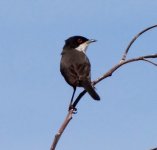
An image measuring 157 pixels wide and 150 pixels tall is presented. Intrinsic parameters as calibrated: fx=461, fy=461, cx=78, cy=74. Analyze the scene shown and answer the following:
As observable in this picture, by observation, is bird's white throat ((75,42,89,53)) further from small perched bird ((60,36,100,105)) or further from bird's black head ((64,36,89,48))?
bird's black head ((64,36,89,48))

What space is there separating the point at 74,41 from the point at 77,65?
1.75m

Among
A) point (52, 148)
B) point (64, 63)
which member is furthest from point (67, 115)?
point (64, 63)

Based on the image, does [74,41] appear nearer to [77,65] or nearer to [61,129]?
[77,65]

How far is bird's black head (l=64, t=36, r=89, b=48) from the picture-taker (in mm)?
10188

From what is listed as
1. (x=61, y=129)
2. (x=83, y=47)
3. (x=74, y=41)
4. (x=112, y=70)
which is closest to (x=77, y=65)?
(x=83, y=47)

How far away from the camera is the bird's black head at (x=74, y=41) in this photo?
10.2 metres

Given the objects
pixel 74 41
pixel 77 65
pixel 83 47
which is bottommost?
pixel 77 65

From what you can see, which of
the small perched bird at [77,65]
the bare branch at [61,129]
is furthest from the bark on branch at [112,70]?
the small perched bird at [77,65]

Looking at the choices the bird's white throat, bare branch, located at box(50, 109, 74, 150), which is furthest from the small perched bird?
bare branch, located at box(50, 109, 74, 150)

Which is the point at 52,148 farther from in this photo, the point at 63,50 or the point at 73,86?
the point at 63,50

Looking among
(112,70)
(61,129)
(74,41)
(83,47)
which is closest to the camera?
(61,129)

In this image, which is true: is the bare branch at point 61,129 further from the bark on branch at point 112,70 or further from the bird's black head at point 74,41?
the bird's black head at point 74,41

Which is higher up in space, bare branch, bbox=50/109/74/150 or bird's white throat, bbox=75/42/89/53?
bird's white throat, bbox=75/42/89/53

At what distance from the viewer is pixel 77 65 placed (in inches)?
343
